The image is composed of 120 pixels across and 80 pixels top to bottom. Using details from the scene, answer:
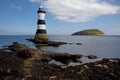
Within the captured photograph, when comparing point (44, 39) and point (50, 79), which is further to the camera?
point (44, 39)

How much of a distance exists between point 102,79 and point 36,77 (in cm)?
412

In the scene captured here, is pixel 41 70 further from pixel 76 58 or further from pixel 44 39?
pixel 44 39

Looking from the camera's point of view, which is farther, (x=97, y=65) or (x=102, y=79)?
(x=97, y=65)

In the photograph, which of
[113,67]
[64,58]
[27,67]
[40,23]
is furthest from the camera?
[40,23]

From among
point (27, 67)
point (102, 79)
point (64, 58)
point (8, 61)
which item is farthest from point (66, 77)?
point (64, 58)

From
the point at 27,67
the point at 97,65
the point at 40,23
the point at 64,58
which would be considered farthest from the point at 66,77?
the point at 40,23

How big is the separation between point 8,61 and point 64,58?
24.7 ft

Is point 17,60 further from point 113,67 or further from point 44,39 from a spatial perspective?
point 44,39

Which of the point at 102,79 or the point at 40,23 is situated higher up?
the point at 40,23

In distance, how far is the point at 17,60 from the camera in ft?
65.3

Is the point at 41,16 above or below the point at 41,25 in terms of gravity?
above

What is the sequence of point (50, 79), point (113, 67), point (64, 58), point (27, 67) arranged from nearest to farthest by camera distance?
point (50, 79) → point (113, 67) → point (27, 67) → point (64, 58)

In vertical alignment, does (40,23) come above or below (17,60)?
above

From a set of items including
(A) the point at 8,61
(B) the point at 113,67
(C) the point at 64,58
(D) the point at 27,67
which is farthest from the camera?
(C) the point at 64,58
